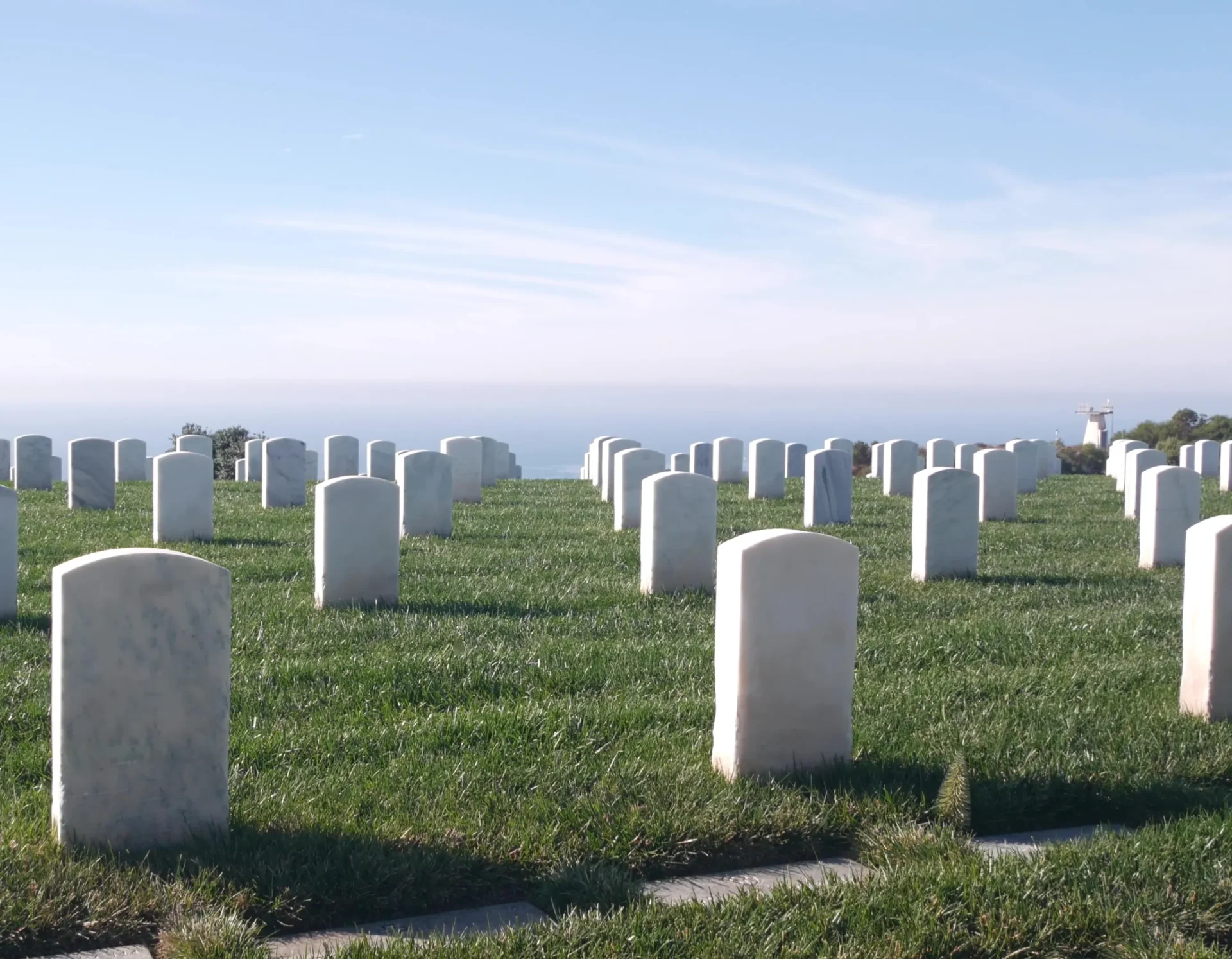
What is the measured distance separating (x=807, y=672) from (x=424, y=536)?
8879mm

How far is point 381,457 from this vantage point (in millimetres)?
21469

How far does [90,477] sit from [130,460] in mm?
7477

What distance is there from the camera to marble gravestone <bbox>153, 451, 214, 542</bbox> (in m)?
12.5

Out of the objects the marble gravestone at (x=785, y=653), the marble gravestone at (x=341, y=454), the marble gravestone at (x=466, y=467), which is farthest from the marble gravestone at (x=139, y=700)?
the marble gravestone at (x=341, y=454)

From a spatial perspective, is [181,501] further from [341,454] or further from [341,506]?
[341,454]

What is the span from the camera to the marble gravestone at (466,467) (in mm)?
18906

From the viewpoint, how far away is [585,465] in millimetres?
29219

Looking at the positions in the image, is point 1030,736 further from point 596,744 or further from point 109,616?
point 109,616

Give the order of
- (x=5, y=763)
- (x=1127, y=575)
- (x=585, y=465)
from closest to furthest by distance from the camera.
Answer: (x=5, y=763) < (x=1127, y=575) < (x=585, y=465)

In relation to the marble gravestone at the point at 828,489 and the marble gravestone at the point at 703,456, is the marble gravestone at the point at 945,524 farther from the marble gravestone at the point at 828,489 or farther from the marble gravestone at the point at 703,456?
the marble gravestone at the point at 703,456

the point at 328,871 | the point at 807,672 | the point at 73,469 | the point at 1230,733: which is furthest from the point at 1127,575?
the point at 73,469

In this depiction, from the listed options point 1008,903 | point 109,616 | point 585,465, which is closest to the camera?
point 1008,903

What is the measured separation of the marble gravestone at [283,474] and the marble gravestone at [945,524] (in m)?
10.1

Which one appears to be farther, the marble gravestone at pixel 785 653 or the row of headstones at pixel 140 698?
the marble gravestone at pixel 785 653
